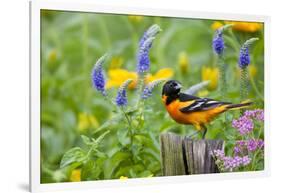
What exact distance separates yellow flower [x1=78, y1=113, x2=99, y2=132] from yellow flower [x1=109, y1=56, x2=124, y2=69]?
0.81 ft

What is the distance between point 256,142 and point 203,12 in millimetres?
714

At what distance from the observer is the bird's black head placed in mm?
3033

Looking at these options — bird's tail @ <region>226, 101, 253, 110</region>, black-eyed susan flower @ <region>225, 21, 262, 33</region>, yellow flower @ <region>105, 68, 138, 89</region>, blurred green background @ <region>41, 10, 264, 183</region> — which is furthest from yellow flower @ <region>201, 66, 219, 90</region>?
yellow flower @ <region>105, 68, 138, 89</region>

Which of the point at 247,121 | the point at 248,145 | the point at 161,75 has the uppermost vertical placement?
the point at 161,75

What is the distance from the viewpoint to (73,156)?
2848 mm

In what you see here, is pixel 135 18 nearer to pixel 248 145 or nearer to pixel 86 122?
pixel 86 122

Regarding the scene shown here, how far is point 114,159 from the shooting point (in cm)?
293

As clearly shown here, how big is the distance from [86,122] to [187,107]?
48 centimetres

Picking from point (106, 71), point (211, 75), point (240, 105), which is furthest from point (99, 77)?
point (240, 105)

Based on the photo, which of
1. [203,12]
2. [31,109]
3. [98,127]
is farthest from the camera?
[203,12]

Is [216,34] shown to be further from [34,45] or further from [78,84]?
[34,45]

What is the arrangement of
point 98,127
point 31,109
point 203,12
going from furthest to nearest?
point 203,12 → point 98,127 → point 31,109

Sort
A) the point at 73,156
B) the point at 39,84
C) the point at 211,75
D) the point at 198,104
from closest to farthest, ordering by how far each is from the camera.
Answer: the point at 39,84, the point at 73,156, the point at 198,104, the point at 211,75

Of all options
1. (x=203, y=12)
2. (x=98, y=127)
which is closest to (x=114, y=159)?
(x=98, y=127)
